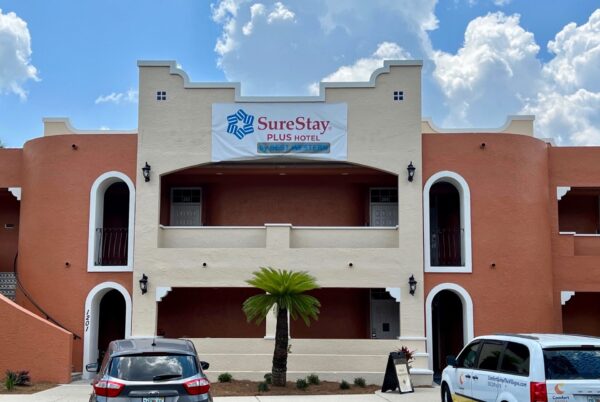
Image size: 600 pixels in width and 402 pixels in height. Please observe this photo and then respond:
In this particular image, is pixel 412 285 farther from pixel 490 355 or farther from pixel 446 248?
pixel 490 355

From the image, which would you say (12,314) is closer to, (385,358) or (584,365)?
(385,358)

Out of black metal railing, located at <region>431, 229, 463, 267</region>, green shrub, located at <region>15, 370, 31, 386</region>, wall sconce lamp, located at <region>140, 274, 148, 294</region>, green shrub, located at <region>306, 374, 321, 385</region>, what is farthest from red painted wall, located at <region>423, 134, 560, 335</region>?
green shrub, located at <region>15, 370, 31, 386</region>

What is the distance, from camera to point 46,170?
68.7ft

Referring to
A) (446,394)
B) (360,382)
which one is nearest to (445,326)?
(360,382)

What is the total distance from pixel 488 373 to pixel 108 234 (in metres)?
13.8

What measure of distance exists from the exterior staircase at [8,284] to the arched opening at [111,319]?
8.78ft

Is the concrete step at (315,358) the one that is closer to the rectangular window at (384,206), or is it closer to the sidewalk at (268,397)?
the sidewalk at (268,397)

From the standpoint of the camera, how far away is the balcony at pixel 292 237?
20469 millimetres

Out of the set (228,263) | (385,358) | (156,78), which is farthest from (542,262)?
(156,78)

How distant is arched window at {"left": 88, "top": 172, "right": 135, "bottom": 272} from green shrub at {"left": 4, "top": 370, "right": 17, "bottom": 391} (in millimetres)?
3837

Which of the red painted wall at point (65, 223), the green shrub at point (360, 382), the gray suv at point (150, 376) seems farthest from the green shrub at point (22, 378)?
the gray suv at point (150, 376)

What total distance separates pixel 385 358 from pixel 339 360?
4.03ft

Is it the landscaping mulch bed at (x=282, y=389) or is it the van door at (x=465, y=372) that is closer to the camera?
the van door at (x=465, y=372)

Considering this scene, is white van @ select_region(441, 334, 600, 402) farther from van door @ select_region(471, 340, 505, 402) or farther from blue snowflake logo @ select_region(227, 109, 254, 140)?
blue snowflake logo @ select_region(227, 109, 254, 140)
